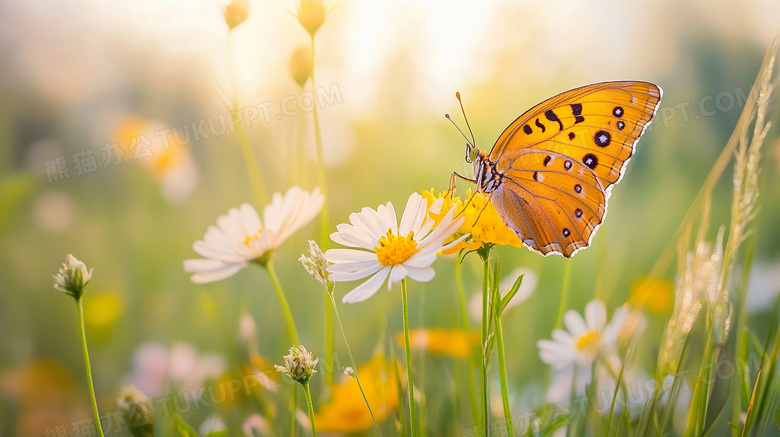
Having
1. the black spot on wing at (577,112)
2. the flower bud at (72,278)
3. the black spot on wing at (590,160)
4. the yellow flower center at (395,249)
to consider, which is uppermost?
the black spot on wing at (577,112)

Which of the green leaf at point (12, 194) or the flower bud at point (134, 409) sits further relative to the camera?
the green leaf at point (12, 194)

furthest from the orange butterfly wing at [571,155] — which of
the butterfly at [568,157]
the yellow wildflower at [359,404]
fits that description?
the yellow wildflower at [359,404]

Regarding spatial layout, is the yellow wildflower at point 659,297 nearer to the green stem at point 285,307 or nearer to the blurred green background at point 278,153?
the blurred green background at point 278,153

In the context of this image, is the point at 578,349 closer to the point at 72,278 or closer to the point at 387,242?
the point at 387,242

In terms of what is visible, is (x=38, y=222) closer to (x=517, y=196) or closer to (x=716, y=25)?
(x=517, y=196)

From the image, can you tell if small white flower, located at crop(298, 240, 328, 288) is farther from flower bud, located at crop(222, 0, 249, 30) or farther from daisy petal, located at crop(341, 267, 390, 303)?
flower bud, located at crop(222, 0, 249, 30)

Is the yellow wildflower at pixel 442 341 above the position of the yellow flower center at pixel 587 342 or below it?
above

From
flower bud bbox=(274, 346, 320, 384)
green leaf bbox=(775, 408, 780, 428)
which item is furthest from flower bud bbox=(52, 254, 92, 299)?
green leaf bbox=(775, 408, 780, 428)
